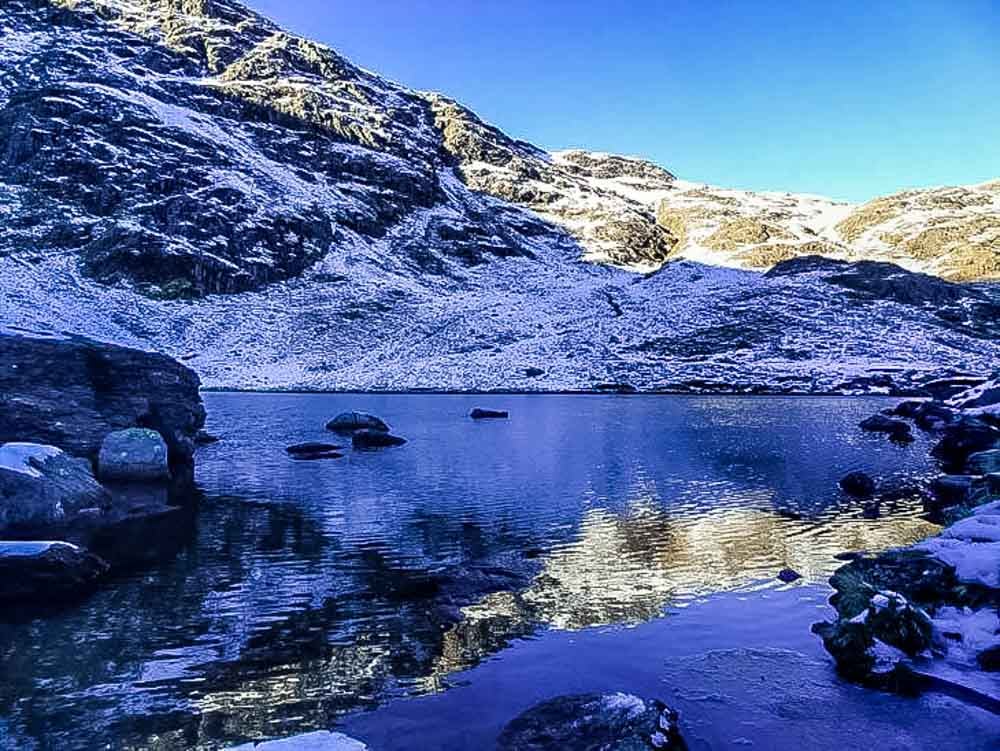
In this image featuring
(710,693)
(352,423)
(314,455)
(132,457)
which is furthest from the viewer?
(352,423)

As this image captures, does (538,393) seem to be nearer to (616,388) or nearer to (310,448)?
(616,388)

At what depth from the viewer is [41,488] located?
70.2ft

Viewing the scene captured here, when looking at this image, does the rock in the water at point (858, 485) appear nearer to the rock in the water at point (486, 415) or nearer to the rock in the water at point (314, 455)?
the rock in the water at point (314, 455)

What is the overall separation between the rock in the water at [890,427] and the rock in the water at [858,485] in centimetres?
1972

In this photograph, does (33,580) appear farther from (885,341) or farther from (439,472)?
(885,341)

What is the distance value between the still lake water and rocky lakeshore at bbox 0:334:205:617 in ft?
4.12

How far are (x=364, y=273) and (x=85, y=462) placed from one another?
126 metres

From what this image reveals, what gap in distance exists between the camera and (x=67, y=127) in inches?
6147

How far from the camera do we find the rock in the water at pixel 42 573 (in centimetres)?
1568

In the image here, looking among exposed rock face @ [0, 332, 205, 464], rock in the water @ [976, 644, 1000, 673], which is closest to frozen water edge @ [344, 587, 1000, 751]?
rock in the water @ [976, 644, 1000, 673]

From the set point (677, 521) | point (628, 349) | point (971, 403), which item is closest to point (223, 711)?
point (677, 521)

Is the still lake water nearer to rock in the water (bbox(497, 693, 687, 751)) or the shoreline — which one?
rock in the water (bbox(497, 693, 687, 751))

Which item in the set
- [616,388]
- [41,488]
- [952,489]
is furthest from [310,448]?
[616,388]

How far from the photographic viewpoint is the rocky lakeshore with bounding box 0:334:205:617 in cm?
1650
